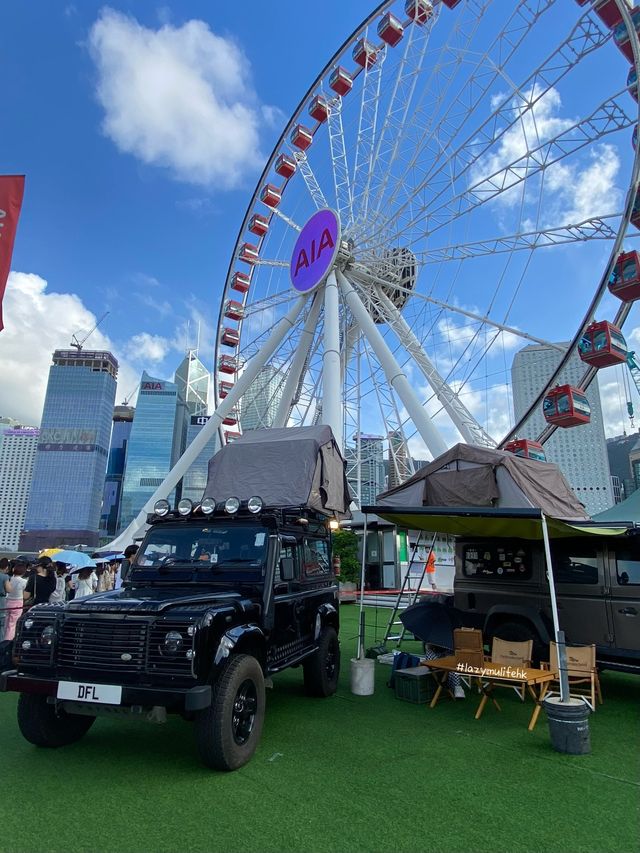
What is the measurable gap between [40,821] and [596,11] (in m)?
18.4

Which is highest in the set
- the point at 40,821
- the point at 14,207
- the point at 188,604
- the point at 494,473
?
the point at 14,207

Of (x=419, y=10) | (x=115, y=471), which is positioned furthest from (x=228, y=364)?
(x=115, y=471)

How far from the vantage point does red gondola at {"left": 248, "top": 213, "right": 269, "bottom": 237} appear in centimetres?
2458

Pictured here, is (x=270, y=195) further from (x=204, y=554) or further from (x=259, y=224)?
(x=204, y=554)

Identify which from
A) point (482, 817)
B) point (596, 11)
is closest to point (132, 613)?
point (482, 817)

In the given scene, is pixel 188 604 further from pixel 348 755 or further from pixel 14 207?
pixel 14 207

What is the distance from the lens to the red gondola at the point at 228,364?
25.5 m

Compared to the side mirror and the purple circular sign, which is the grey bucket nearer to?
the side mirror

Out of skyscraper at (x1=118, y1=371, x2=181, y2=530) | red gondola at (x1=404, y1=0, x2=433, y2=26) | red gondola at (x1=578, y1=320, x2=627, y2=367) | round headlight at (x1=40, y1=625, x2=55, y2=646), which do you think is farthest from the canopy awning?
skyscraper at (x1=118, y1=371, x2=181, y2=530)

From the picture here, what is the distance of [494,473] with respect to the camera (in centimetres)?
863

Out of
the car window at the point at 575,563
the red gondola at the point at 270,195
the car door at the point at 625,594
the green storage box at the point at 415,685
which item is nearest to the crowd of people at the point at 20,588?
the green storage box at the point at 415,685

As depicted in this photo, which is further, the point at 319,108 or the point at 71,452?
the point at 71,452

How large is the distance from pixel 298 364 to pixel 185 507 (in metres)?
15.4

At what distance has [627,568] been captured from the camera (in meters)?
6.82
